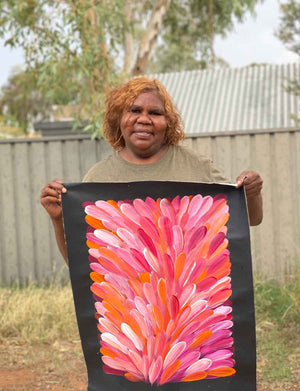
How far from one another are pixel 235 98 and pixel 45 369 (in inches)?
496

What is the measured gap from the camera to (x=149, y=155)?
2.31 meters

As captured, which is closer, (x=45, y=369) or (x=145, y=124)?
(x=145, y=124)

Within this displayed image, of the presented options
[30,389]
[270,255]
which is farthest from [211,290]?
[270,255]

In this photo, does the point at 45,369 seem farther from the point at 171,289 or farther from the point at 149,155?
the point at 149,155

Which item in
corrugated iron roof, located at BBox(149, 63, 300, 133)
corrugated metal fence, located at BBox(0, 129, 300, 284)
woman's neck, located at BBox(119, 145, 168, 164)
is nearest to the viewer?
woman's neck, located at BBox(119, 145, 168, 164)

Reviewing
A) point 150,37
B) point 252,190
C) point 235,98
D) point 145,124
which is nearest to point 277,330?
point 252,190

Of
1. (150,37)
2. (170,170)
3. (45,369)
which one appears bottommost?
(45,369)

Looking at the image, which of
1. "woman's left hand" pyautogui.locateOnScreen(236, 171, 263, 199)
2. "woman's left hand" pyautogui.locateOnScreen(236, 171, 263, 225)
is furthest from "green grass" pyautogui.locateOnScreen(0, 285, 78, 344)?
"woman's left hand" pyautogui.locateOnScreen(236, 171, 263, 199)

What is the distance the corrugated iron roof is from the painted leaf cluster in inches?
465

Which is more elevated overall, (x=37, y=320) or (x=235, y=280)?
(x=235, y=280)

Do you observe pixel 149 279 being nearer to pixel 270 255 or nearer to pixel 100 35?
pixel 270 255

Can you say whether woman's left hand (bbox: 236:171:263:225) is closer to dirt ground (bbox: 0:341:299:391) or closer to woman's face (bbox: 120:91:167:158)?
woman's face (bbox: 120:91:167:158)

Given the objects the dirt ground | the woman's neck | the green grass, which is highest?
the woman's neck

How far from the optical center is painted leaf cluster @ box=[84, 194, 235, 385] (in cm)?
222
